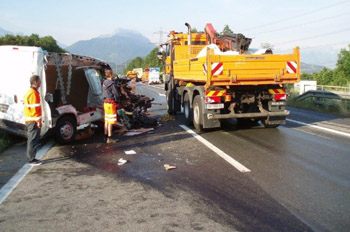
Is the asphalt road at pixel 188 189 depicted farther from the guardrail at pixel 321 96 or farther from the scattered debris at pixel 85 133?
the guardrail at pixel 321 96

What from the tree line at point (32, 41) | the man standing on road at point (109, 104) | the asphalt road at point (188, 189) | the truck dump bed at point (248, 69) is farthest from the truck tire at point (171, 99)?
the tree line at point (32, 41)

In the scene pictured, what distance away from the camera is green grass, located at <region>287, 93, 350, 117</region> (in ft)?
41.1

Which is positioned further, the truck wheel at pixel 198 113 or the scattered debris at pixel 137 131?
the scattered debris at pixel 137 131

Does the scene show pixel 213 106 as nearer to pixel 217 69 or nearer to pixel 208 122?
pixel 208 122

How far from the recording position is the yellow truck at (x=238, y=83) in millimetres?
7941

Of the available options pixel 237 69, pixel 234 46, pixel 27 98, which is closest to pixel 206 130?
pixel 237 69

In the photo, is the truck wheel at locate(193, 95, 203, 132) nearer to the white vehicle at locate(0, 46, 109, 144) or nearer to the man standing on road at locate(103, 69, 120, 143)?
the man standing on road at locate(103, 69, 120, 143)

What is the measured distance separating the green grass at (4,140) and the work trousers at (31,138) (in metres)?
1.38

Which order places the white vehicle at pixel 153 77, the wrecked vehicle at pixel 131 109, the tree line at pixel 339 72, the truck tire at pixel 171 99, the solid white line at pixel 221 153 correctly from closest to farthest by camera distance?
1. the solid white line at pixel 221 153
2. the wrecked vehicle at pixel 131 109
3. the truck tire at pixel 171 99
4. the tree line at pixel 339 72
5. the white vehicle at pixel 153 77

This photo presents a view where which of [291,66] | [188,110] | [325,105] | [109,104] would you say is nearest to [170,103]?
[188,110]

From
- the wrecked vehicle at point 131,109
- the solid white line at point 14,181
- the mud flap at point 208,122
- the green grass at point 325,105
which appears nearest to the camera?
the solid white line at point 14,181

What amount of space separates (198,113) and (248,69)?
1837 millimetres

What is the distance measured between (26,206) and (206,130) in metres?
5.80

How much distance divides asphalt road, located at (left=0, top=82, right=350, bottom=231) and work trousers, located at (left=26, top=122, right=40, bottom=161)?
36cm
